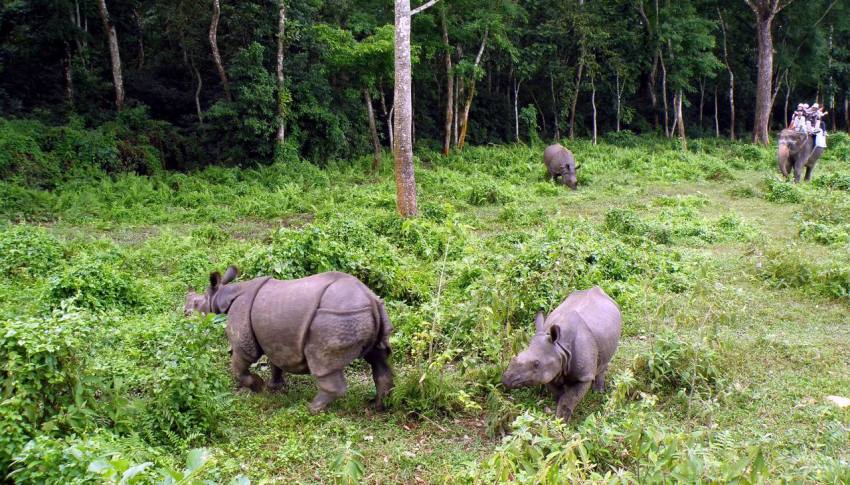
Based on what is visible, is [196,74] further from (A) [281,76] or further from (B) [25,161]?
(B) [25,161]

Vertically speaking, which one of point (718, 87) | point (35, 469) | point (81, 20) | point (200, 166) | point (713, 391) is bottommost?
point (713, 391)

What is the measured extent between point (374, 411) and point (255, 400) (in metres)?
1.08

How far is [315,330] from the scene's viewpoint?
5910 millimetres

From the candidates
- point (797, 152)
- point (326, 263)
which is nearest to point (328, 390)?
point (326, 263)

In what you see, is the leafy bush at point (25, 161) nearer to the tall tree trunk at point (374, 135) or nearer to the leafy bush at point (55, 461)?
the tall tree trunk at point (374, 135)

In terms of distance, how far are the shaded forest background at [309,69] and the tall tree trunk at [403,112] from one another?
6.40 meters

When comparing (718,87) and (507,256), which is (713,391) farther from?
(718,87)

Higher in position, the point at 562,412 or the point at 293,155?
the point at 293,155

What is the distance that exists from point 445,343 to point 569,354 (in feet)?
4.95

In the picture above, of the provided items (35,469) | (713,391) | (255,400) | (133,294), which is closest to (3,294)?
(133,294)

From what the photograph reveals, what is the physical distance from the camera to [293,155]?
69.8 ft

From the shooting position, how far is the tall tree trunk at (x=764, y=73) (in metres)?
28.3

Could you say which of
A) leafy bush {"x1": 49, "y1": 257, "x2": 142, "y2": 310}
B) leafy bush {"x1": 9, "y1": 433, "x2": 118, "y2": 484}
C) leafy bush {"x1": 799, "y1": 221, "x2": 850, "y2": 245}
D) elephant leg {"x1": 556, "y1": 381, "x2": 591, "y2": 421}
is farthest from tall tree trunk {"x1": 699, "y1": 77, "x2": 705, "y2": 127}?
leafy bush {"x1": 9, "y1": 433, "x2": 118, "y2": 484}

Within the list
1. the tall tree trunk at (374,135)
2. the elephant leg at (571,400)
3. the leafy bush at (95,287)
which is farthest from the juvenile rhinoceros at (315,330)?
the tall tree trunk at (374,135)
